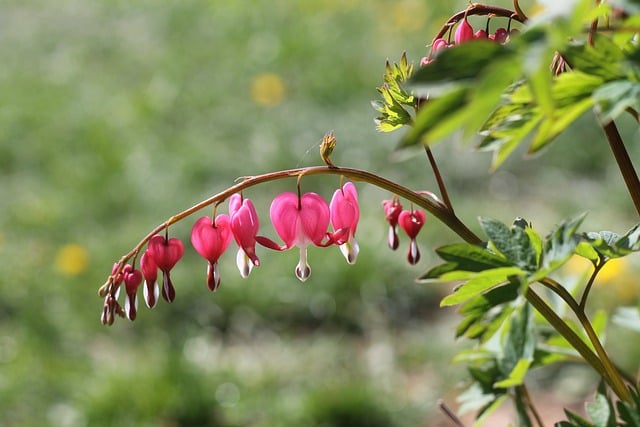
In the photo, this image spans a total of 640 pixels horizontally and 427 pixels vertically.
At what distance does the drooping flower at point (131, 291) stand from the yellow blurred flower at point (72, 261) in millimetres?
2560

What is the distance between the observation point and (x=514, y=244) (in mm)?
1009

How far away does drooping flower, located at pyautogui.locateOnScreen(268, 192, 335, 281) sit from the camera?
117 cm

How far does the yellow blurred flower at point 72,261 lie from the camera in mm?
3648

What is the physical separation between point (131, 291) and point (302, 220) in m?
0.24

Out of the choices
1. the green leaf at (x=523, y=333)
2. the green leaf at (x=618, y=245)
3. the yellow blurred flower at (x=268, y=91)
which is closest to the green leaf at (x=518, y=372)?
the green leaf at (x=523, y=333)

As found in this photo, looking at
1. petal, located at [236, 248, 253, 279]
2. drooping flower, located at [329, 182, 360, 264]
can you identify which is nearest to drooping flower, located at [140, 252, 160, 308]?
petal, located at [236, 248, 253, 279]

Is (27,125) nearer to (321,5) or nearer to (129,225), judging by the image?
(129,225)

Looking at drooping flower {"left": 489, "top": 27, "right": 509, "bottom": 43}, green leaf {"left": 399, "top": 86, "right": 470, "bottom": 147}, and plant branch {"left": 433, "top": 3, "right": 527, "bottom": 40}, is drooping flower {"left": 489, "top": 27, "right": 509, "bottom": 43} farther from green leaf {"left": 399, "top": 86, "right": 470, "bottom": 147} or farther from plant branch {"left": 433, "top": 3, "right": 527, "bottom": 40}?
green leaf {"left": 399, "top": 86, "right": 470, "bottom": 147}

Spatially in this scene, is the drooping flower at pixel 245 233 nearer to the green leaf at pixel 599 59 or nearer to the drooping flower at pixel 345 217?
the drooping flower at pixel 345 217

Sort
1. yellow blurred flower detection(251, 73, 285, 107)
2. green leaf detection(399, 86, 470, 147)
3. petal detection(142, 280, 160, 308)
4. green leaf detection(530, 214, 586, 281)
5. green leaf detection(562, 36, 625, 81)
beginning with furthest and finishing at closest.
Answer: yellow blurred flower detection(251, 73, 285, 107) → petal detection(142, 280, 160, 308) → green leaf detection(530, 214, 586, 281) → green leaf detection(562, 36, 625, 81) → green leaf detection(399, 86, 470, 147)

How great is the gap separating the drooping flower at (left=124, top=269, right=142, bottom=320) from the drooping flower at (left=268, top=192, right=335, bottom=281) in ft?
0.66

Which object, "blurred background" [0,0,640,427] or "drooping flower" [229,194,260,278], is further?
"blurred background" [0,0,640,427]

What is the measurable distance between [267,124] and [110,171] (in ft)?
2.77

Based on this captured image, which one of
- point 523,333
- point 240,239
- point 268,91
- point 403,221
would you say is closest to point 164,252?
point 240,239
